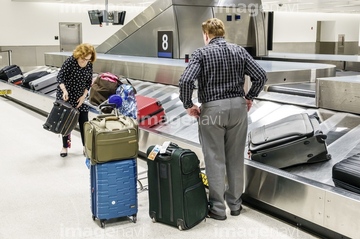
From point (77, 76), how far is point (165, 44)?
5.25m

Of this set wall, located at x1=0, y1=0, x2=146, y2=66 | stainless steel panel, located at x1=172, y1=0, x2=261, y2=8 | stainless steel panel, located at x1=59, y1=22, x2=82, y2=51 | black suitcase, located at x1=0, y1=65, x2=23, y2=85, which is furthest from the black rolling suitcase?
stainless steel panel, located at x1=59, y1=22, x2=82, y2=51

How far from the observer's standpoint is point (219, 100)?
3354 mm

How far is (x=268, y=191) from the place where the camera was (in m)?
3.64

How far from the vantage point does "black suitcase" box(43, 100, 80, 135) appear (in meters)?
5.33

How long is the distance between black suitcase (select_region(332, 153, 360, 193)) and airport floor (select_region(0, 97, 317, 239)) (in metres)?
0.48

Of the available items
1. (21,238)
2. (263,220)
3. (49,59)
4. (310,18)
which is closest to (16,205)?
(21,238)

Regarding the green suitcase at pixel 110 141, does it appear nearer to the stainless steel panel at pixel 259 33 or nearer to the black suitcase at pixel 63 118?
the black suitcase at pixel 63 118

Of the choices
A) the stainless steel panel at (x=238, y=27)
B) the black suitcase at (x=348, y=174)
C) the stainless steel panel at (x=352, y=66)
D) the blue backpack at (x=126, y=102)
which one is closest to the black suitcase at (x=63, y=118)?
the blue backpack at (x=126, y=102)

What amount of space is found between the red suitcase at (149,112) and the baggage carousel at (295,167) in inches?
4.2

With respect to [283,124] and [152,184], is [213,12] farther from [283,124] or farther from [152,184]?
[152,184]

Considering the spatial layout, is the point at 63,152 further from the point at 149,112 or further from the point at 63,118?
the point at 149,112

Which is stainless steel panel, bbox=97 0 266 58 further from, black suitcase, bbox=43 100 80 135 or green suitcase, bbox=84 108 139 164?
green suitcase, bbox=84 108 139 164

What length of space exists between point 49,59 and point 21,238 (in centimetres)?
1171

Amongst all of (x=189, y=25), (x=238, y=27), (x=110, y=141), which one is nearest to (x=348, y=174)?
(x=110, y=141)
